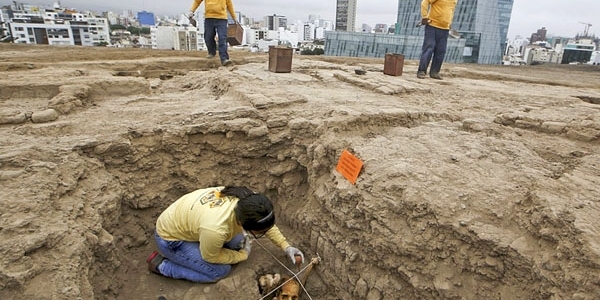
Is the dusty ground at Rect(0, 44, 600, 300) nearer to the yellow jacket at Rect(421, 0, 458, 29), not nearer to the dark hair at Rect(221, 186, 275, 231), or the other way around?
the dark hair at Rect(221, 186, 275, 231)

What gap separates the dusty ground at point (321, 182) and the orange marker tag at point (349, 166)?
2.2 inches

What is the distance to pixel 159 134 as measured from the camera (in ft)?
10.6

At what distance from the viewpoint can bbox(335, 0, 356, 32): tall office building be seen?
59.1 m

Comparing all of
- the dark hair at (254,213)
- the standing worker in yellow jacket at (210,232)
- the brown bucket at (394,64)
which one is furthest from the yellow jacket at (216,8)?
the dark hair at (254,213)

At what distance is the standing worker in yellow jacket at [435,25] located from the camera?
17.2 ft

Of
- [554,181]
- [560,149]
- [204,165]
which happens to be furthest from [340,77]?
[554,181]

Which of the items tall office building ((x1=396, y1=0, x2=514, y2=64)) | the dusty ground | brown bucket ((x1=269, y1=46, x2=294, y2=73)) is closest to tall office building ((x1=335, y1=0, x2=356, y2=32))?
tall office building ((x1=396, y1=0, x2=514, y2=64))

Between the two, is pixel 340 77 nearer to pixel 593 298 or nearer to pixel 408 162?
pixel 408 162

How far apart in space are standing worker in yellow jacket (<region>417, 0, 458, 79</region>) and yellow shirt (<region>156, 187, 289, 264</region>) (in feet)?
13.3

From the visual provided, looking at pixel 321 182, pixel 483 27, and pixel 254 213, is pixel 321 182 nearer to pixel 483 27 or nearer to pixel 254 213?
pixel 254 213

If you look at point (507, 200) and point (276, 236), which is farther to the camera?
point (276, 236)

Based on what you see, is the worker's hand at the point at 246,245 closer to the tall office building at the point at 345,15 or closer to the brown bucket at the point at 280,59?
the brown bucket at the point at 280,59

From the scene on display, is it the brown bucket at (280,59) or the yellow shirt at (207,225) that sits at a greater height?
the brown bucket at (280,59)

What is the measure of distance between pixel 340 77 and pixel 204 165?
2.59 metres
